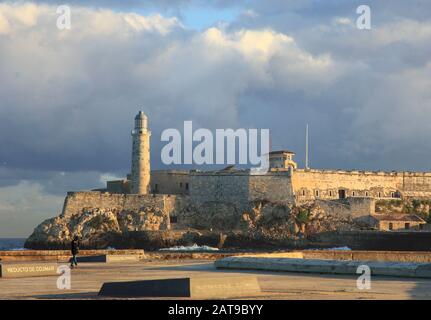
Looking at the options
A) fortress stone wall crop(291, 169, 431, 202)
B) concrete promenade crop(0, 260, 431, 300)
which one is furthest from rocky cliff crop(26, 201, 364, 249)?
concrete promenade crop(0, 260, 431, 300)

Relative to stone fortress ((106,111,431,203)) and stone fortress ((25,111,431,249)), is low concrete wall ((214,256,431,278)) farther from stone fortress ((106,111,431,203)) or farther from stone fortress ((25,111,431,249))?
stone fortress ((106,111,431,203))

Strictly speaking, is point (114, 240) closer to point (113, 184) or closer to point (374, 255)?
point (113, 184)

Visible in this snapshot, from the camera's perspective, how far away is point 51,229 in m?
66.9

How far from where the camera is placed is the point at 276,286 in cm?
1706

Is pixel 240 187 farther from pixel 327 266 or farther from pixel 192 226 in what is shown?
pixel 327 266

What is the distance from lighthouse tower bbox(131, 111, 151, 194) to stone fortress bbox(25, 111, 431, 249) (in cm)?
8

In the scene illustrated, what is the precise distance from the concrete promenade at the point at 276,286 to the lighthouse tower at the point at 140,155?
46775mm

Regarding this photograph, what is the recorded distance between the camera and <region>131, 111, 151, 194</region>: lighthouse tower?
69625 millimetres

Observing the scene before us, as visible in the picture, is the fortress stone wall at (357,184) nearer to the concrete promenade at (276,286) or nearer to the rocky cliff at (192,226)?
the rocky cliff at (192,226)

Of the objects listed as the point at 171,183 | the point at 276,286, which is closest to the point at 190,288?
the point at 276,286

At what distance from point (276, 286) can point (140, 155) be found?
174 feet

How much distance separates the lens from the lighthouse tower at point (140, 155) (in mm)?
69625
